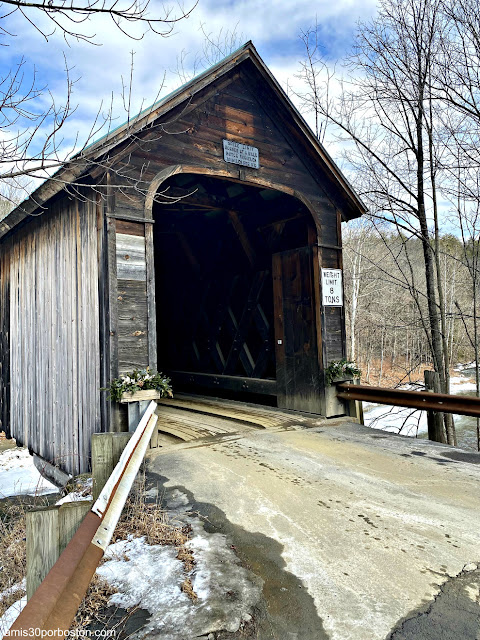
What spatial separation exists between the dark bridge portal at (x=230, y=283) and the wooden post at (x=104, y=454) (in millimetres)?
3867

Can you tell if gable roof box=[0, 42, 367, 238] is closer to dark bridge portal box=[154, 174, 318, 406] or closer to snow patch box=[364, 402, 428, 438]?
dark bridge portal box=[154, 174, 318, 406]

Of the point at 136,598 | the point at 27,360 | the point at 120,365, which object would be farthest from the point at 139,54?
the point at 27,360

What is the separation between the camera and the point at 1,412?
870 cm

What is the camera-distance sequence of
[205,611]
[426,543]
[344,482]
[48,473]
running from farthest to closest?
[48,473]
[344,482]
[426,543]
[205,611]

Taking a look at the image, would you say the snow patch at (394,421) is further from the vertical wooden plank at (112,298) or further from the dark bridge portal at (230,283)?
the vertical wooden plank at (112,298)

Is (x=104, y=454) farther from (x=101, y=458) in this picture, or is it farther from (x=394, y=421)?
(x=394, y=421)

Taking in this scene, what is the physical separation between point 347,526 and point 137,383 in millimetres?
2529

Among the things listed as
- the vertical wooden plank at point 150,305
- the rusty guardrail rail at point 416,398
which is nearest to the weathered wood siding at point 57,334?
the vertical wooden plank at point 150,305

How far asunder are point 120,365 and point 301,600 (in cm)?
309

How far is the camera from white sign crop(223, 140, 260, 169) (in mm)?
5801

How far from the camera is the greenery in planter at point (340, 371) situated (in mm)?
6477

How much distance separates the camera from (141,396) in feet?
15.2

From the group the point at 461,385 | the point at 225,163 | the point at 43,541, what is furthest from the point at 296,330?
the point at 461,385

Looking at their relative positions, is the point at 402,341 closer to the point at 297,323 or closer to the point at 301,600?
the point at 297,323
